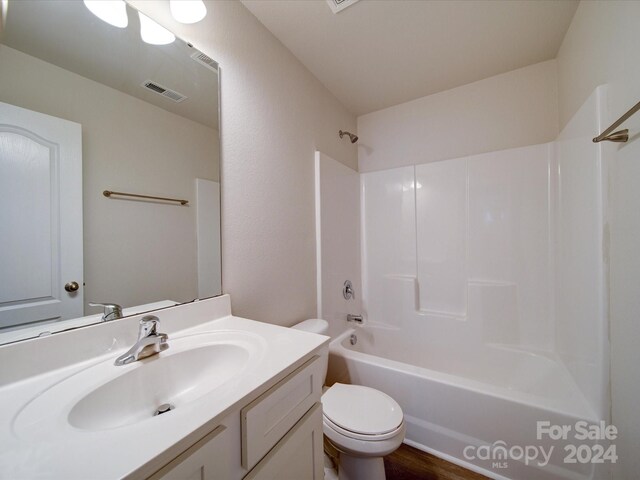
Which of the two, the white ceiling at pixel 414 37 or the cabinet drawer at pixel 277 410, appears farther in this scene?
the white ceiling at pixel 414 37

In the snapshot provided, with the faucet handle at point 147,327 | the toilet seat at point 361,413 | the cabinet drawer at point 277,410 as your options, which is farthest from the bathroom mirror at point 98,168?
the toilet seat at point 361,413

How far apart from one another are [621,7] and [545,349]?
1842 mm

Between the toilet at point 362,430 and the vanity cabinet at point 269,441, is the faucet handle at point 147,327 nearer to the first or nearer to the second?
the vanity cabinet at point 269,441

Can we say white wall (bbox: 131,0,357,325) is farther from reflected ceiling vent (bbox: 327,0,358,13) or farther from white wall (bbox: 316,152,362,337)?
reflected ceiling vent (bbox: 327,0,358,13)

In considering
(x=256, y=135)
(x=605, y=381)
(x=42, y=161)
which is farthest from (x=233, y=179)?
(x=605, y=381)

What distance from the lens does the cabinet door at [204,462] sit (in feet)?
1.35

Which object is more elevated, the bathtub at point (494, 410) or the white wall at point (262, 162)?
the white wall at point (262, 162)

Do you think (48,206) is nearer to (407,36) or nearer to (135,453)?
(135,453)

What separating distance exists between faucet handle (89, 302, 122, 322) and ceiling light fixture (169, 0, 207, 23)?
3.64ft

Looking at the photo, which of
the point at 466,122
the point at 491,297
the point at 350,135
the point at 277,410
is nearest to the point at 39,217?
the point at 277,410

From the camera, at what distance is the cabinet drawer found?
558mm

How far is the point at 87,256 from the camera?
2.53 feet

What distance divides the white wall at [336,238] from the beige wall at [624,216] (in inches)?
55.0

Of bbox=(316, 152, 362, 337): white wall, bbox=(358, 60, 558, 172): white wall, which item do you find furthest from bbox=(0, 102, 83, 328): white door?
bbox=(358, 60, 558, 172): white wall
